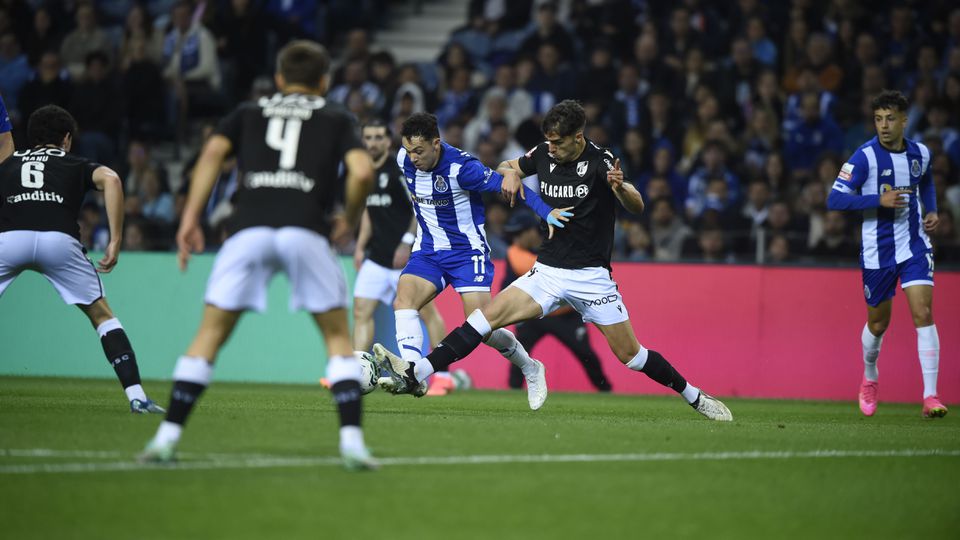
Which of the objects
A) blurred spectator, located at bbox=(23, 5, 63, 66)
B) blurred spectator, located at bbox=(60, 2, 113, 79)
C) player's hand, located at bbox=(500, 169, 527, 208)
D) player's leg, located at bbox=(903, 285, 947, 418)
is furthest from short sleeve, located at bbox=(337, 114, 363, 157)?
blurred spectator, located at bbox=(23, 5, 63, 66)

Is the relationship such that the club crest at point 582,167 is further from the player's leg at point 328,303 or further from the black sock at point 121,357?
the player's leg at point 328,303

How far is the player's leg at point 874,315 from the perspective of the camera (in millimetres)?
11602

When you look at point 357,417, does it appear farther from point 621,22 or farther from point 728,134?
point 621,22

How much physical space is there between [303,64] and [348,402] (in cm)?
172

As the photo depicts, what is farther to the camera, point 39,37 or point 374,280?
point 39,37

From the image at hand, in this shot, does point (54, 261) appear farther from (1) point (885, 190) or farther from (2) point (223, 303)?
(1) point (885, 190)

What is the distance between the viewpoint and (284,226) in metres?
6.50

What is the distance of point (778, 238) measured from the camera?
16.0 metres

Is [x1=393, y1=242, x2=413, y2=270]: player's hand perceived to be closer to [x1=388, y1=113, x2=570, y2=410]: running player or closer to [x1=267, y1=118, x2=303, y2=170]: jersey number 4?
[x1=388, y1=113, x2=570, y2=410]: running player

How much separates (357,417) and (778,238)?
1045 centimetres

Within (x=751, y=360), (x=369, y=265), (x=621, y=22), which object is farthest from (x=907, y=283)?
(x=621, y=22)

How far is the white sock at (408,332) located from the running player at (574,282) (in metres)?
Result: 0.81

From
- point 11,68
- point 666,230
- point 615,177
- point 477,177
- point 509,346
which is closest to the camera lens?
point 615,177

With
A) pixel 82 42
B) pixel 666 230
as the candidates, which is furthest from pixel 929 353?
pixel 82 42
